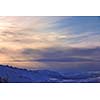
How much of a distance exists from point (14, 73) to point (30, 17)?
0.71m

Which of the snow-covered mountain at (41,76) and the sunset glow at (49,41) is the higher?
the sunset glow at (49,41)

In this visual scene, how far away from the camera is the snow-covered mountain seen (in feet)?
12.5

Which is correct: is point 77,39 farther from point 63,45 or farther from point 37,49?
point 37,49

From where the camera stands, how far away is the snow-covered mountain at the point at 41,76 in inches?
150

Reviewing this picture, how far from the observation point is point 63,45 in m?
3.84

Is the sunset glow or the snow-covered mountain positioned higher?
the sunset glow

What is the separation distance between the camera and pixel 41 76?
12.6 feet

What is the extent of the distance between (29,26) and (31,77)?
0.62 meters

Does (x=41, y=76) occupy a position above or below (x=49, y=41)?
below
